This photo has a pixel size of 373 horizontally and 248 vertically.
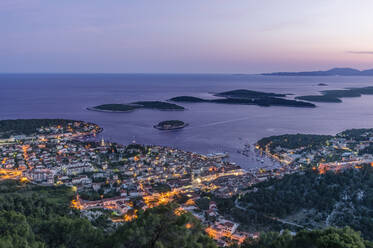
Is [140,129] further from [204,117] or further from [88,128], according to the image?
[204,117]

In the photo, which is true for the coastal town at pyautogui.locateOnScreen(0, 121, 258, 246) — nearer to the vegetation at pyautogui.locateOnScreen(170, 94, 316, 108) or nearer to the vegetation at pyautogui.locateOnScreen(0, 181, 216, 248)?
the vegetation at pyautogui.locateOnScreen(0, 181, 216, 248)

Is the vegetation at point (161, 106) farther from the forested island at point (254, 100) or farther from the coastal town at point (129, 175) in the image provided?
the coastal town at point (129, 175)

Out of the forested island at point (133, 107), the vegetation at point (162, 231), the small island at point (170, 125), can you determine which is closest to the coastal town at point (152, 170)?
the vegetation at point (162, 231)

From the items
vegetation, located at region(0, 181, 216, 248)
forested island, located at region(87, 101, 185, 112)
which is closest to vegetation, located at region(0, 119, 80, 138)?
forested island, located at region(87, 101, 185, 112)

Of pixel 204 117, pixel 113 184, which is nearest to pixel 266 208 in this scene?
pixel 113 184

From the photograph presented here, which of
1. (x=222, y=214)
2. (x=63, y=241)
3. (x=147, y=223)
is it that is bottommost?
(x=222, y=214)

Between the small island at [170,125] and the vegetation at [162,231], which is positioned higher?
the vegetation at [162,231]
